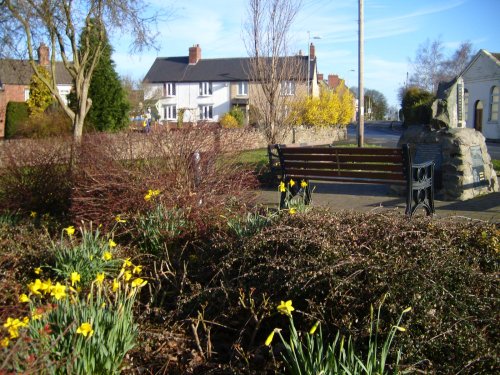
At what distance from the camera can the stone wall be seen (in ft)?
28.3

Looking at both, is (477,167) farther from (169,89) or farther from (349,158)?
(169,89)

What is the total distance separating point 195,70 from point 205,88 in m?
2.58

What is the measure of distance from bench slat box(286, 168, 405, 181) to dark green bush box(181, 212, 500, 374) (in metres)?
3.03

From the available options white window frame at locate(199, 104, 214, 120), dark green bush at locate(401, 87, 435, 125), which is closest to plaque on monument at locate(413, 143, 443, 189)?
dark green bush at locate(401, 87, 435, 125)

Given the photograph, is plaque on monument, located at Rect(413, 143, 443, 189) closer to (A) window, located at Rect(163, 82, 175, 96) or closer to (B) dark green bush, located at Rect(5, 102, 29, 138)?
(B) dark green bush, located at Rect(5, 102, 29, 138)

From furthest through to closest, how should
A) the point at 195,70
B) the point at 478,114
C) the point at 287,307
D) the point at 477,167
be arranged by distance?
the point at 195,70
the point at 478,114
the point at 477,167
the point at 287,307

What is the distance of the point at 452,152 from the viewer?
8.74 metres

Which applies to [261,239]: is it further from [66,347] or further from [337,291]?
[66,347]

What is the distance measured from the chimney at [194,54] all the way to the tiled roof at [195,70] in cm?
38

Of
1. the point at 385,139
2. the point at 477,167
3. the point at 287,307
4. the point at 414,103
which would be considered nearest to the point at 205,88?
the point at 414,103

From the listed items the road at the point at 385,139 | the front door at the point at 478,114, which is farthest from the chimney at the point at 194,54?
the front door at the point at 478,114

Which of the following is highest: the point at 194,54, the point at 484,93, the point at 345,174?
the point at 194,54

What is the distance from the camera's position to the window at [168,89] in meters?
61.7

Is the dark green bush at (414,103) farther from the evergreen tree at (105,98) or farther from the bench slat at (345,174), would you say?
the bench slat at (345,174)
